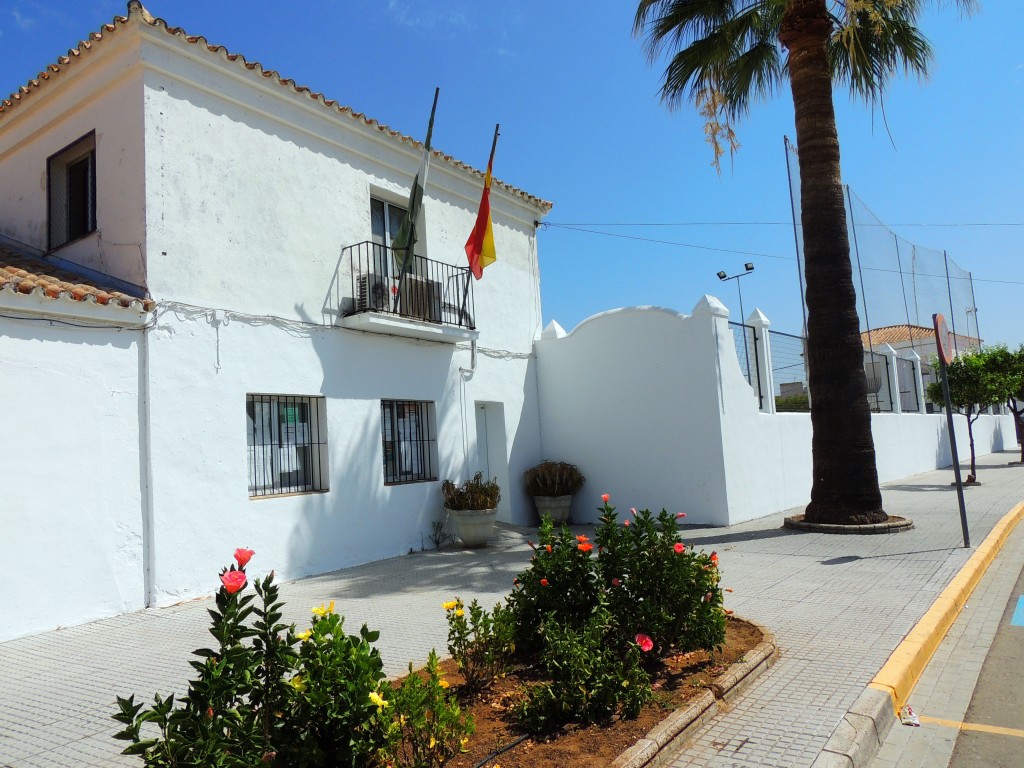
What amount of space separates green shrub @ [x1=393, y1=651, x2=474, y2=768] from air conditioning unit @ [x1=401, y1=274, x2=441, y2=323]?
7.88 metres

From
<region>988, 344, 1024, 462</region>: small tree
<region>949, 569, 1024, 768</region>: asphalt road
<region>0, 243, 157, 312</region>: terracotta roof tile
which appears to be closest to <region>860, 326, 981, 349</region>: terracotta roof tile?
<region>988, 344, 1024, 462</region>: small tree

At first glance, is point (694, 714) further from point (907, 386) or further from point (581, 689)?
point (907, 386)

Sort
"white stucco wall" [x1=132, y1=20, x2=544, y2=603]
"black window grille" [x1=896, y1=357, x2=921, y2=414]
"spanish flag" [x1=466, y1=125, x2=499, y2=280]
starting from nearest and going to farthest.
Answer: "white stucco wall" [x1=132, y1=20, x2=544, y2=603]
"spanish flag" [x1=466, y1=125, x2=499, y2=280]
"black window grille" [x1=896, y1=357, x2=921, y2=414]

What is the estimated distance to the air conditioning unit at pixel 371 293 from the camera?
32.8 feet

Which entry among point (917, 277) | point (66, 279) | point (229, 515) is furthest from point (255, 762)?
point (917, 277)

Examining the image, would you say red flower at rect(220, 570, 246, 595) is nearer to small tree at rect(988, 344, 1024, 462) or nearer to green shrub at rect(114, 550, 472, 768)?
green shrub at rect(114, 550, 472, 768)

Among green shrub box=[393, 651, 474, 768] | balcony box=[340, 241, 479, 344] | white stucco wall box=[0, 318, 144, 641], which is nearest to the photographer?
green shrub box=[393, 651, 474, 768]

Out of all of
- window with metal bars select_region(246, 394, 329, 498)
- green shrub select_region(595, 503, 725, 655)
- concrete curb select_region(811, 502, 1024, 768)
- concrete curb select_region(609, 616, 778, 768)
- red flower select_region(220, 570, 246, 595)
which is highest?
window with metal bars select_region(246, 394, 329, 498)

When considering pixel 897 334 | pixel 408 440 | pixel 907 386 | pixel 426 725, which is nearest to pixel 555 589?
pixel 426 725

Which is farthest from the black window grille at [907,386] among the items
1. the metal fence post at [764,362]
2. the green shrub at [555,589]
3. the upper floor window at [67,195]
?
the upper floor window at [67,195]

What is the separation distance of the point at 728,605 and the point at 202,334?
6.23m

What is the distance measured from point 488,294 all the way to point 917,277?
2197 centimetres

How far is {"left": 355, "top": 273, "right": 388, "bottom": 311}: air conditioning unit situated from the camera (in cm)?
1000

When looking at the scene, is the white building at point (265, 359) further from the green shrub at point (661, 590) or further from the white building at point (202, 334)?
the green shrub at point (661, 590)
